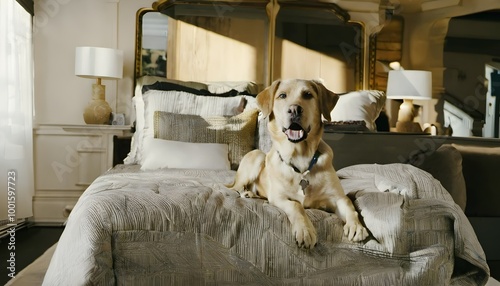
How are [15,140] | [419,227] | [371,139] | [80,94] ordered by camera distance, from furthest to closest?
[80,94], [15,140], [371,139], [419,227]

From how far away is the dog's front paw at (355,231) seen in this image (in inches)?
64.9

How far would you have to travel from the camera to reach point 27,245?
3.44 meters

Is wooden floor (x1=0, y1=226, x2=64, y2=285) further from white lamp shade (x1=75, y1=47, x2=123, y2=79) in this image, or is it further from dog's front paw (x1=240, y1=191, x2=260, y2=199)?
dog's front paw (x1=240, y1=191, x2=260, y2=199)

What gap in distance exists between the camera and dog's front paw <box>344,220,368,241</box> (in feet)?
5.41

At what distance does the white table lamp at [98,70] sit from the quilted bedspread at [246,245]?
7.84 ft

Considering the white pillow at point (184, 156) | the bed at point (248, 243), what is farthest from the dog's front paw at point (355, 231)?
the white pillow at point (184, 156)

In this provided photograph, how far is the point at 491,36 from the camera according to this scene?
4.85m

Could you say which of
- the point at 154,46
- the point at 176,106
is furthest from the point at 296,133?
the point at 154,46

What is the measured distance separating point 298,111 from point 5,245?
2.31 meters

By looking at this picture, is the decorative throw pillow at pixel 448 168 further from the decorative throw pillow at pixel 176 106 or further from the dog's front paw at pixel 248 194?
the dog's front paw at pixel 248 194

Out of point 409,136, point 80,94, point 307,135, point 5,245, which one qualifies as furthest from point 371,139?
point 80,94

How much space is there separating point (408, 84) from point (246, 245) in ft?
10.3

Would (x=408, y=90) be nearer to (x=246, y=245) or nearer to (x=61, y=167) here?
(x=61, y=167)

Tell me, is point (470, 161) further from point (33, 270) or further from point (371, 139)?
point (33, 270)
